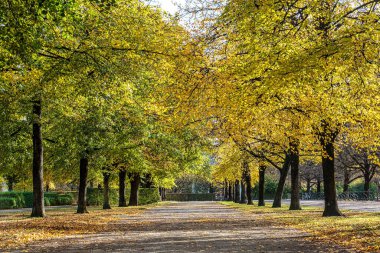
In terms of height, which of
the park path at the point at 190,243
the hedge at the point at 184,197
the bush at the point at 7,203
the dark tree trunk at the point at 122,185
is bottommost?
the hedge at the point at 184,197

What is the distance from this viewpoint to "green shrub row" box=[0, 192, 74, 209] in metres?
41.5

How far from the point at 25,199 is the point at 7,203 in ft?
16.4

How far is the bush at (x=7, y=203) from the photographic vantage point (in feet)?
135

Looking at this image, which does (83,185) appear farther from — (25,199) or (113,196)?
(113,196)

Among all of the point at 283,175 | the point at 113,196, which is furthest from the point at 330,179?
the point at 113,196

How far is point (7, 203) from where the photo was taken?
1633 inches

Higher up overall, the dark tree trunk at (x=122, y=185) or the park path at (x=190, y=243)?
the dark tree trunk at (x=122, y=185)

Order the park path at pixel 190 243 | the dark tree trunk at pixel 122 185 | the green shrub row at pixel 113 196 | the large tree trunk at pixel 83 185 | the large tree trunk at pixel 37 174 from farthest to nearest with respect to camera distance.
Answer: the green shrub row at pixel 113 196
the dark tree trunk at pixel 122 185
the large tree trunk at pixel 83 185
the large tree trunk at pixel 37 174
the park path at pixel 190 243

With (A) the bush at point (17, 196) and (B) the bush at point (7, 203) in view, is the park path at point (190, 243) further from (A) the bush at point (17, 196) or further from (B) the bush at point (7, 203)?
(A) the bush at point (17, 196)

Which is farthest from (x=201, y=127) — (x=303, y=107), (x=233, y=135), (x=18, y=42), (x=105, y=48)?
(x=18, y=42)

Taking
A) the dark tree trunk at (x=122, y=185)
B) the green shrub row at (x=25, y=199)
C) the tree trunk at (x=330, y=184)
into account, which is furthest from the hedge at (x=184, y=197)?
the tree trunk at (x=330, y=184)

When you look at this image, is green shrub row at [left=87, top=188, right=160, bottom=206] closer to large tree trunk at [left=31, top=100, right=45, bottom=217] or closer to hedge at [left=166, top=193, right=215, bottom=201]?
large tree trunk at [left=31, top=100, right=45, bottom=217]

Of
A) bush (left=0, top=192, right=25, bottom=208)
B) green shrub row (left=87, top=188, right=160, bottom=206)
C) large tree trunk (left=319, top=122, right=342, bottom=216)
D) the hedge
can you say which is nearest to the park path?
large tree trunk (left=319, top=122, right=342, bottom=216)

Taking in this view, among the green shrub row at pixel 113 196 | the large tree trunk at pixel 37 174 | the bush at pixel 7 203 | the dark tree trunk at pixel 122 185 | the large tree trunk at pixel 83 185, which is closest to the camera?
the large tree trunk at pixel 37 174
